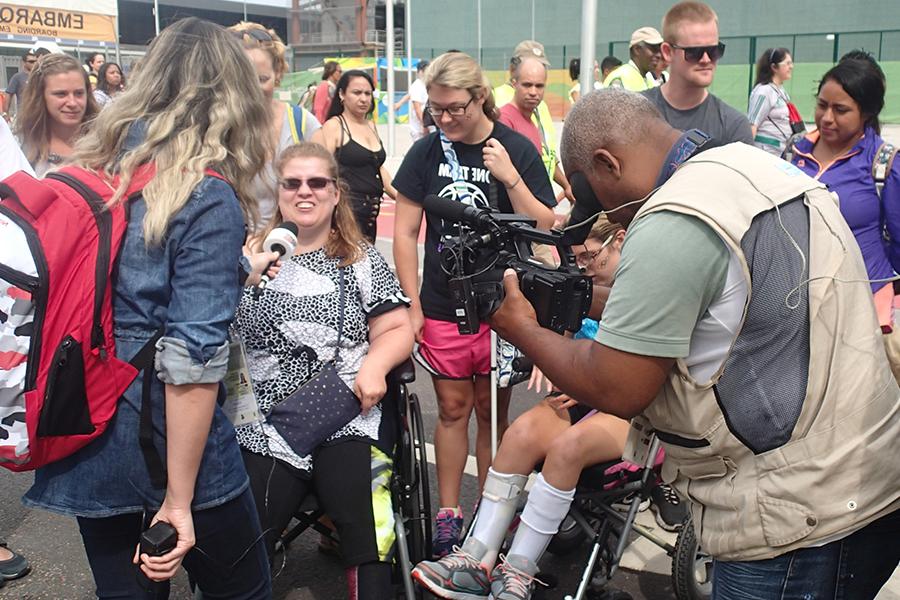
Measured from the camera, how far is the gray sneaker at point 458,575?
2.91 m

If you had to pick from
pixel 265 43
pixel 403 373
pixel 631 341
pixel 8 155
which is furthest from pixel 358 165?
pixel 631 341

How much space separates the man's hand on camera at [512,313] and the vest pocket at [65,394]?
0.88 metres

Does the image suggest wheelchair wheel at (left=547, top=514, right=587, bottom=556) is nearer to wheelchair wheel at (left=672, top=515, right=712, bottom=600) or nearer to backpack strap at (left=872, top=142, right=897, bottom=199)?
wheelchair wheel at (left=672, top=515, right=712, bottom=600)

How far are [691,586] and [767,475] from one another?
5.02ft

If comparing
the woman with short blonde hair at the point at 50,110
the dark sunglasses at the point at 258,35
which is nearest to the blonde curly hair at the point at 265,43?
the dark sunglasses at the point at 258,35

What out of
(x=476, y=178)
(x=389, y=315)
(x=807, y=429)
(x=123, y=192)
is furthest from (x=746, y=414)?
(x=476, y=178)

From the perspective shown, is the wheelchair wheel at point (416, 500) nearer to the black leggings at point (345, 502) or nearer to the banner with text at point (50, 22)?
the black leggings at point (345, 502)


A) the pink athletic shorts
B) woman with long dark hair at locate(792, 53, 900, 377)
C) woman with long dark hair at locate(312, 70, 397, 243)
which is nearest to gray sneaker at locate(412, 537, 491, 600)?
the pink athletic shorts

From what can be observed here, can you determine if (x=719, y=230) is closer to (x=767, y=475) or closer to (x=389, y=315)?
(x=767, y=475)

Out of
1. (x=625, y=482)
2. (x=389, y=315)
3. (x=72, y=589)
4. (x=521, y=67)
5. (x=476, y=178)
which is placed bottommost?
(x=72, y=589)

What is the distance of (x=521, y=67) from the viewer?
4871 mm

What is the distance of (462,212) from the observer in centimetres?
219

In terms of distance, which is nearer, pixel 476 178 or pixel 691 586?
pixel 691 586

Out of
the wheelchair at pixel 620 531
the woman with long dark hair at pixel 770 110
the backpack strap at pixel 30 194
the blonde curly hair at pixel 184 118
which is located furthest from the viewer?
the woman with long dark hair at pixel 770 110
